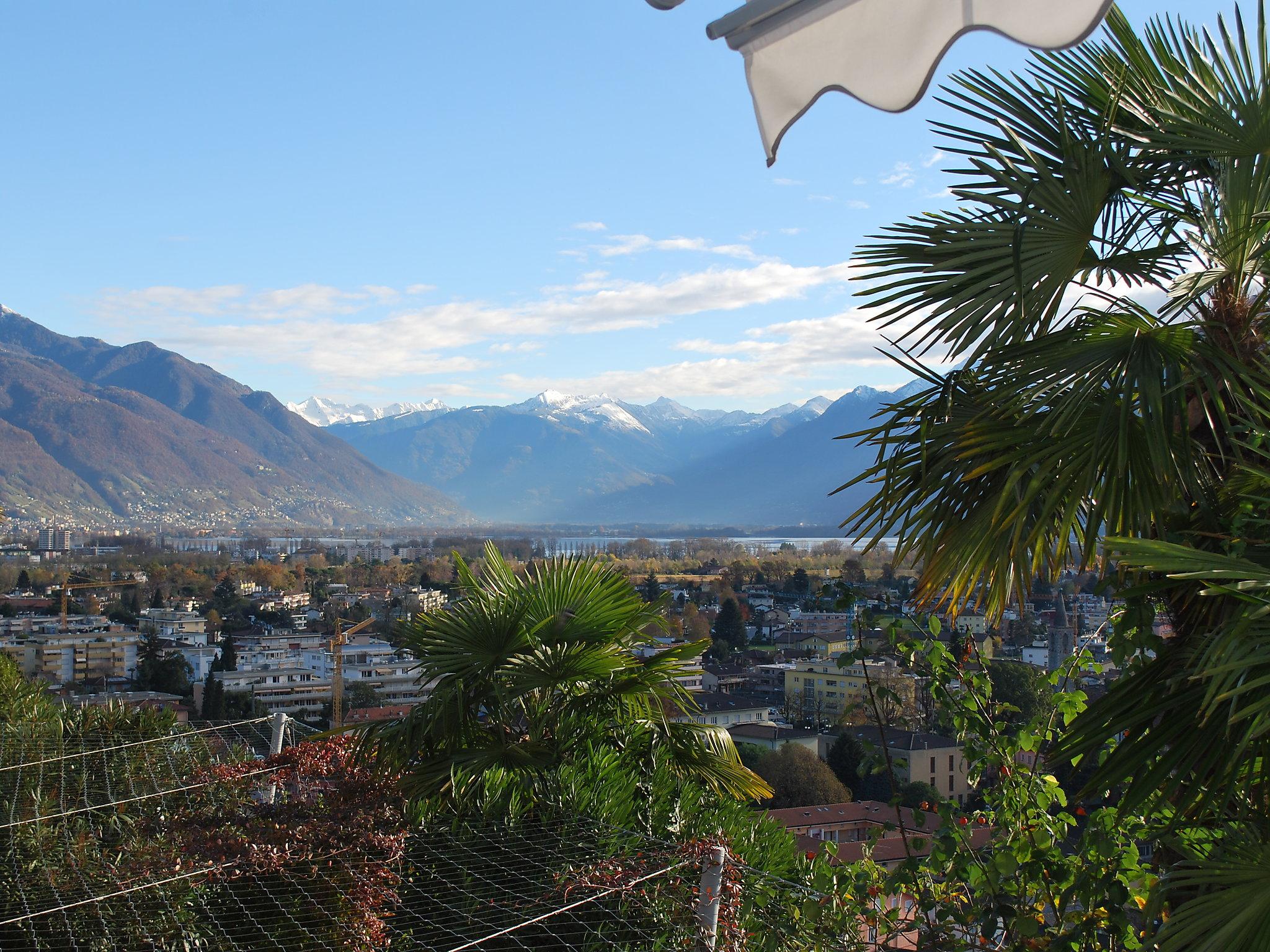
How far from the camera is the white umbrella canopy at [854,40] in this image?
1.16 meters

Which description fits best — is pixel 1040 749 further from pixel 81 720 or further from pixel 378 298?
pixel 378 298

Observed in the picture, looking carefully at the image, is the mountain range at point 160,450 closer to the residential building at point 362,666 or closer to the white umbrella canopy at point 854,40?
the residential building at point 362,666

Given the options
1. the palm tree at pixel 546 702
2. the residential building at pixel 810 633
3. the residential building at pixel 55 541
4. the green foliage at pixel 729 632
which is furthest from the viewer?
the residential building at pixel 55 541

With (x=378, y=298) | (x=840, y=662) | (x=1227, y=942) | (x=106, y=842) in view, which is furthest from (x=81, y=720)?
(x=378, y=298)

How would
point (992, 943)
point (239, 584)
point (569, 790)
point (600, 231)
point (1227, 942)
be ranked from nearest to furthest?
point (1227, 942) < point (992, 943) < point (569, 790) < point (600, 231) < point (239, 584)

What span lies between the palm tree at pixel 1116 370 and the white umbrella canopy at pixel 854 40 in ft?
2.52

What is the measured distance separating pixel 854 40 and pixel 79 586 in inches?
1499

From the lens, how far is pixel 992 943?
6.85 feet

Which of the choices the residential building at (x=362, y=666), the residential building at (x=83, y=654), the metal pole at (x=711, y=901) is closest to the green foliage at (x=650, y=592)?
the metal pole at (x=711, y=901)

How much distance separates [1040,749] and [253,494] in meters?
123

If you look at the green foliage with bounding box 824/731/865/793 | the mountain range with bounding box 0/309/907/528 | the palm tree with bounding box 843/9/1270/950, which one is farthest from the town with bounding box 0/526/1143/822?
the mountain range with bounding box 0/309/907/528

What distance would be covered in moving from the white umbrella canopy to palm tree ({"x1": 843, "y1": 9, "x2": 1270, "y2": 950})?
→ 0.77 meters

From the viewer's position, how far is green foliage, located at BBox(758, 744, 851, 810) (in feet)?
40.0

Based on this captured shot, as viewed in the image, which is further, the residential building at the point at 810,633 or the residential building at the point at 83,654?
the residential building at the point at 810,633
